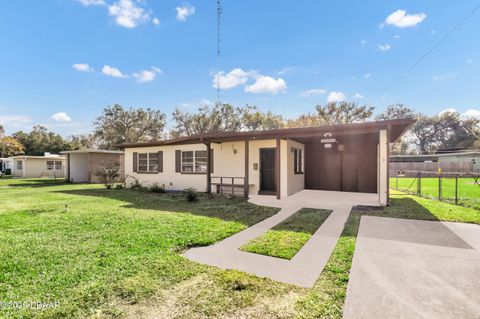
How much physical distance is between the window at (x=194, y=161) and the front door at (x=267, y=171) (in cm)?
277

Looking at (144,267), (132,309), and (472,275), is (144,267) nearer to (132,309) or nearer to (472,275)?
(132,309)

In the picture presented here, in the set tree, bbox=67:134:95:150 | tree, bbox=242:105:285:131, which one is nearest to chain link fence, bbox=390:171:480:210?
tree, bbox=242:105:285:131

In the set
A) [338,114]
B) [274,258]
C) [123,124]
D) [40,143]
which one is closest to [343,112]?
[338,114]

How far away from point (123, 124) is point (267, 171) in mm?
→ 30292

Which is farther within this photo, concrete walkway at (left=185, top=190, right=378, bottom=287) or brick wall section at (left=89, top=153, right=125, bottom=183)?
brick wall section at (left=89, top=153, right=125, bottom=183)

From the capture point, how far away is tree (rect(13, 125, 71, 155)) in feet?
120

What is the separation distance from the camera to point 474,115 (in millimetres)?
40844

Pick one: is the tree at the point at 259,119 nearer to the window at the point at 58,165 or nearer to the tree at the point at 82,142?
the window at the point at 58,165

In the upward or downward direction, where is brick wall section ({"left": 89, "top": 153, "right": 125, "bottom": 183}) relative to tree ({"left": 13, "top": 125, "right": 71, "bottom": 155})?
downward

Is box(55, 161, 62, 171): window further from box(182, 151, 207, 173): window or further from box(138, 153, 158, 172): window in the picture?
box(182, 151, 207, 173): window

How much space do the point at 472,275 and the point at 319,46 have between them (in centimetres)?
1350

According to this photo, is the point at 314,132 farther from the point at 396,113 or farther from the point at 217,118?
the point at 396,113

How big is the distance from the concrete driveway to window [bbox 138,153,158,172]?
35.9ft

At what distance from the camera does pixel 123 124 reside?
34.0m
